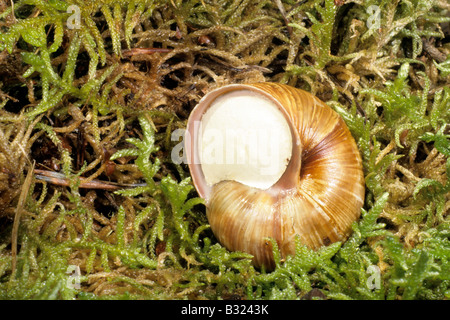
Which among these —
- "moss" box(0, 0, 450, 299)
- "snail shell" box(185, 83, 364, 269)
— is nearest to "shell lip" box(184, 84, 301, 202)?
"snail shell" box(185, 83, 364, 269)

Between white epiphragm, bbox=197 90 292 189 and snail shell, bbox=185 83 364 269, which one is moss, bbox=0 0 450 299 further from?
white epiphragm, bbox=197 90 292 189

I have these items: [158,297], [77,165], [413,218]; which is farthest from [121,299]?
[413,218]

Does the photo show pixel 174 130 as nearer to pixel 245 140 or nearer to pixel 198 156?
pixel 198 156

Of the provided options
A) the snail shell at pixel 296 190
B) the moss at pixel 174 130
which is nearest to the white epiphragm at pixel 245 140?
the snail shell at pixel 296 190

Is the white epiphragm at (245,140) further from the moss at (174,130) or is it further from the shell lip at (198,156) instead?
the moss at (174,130)

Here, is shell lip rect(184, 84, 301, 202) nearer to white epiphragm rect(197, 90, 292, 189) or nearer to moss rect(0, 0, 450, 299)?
white epiphragm rect(197, 90, 292, 189)
